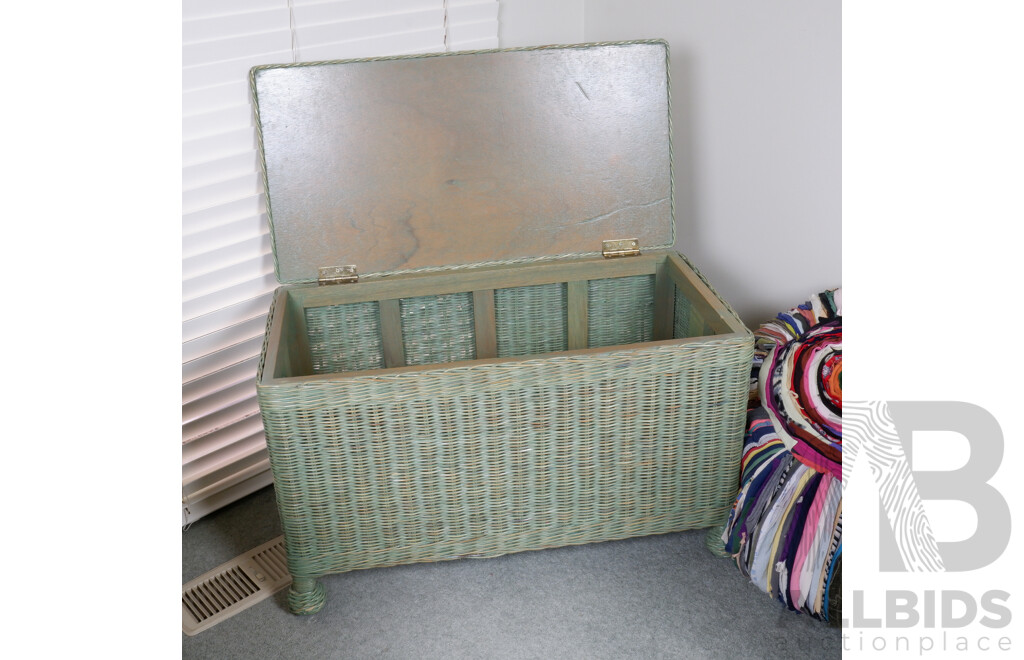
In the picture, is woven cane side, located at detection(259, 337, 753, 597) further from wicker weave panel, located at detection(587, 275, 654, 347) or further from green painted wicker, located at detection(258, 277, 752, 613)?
wicker weave panel, located at detection(587, 275, 654, 347)

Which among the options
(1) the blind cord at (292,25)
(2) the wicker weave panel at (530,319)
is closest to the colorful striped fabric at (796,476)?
(2) the wicker weave panel at (530,319)

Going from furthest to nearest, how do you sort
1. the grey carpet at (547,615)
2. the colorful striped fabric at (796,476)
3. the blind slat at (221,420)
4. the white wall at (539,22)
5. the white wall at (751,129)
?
the white wall at (539,22) < the blind slat at (221,420) < the white wall at (751,129) < the grey carpet at (547,615) < the colorful striped fabric at (796,476)

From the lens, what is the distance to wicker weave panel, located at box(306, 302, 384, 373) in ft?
5.13

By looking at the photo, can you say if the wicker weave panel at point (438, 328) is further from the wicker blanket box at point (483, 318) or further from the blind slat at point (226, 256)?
the blind slat at point (226, 256)

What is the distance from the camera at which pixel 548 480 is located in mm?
1295

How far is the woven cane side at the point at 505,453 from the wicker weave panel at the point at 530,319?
1.46 ft

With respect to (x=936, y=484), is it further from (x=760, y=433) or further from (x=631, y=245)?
(x=631, y=245)

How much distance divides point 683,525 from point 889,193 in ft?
3.00

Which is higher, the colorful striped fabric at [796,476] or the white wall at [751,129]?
the white wall at [751,129]

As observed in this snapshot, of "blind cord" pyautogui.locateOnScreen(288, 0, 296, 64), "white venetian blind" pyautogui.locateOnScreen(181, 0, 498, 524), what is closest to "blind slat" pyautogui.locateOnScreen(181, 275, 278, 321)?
"white venetian blind" pyautogui.locateOnScreen(181, 0, 498, 524)

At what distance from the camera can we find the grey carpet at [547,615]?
4.18 ft

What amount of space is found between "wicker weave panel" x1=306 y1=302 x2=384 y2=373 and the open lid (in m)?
0.09

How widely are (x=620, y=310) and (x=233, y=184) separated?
2.63 feet
